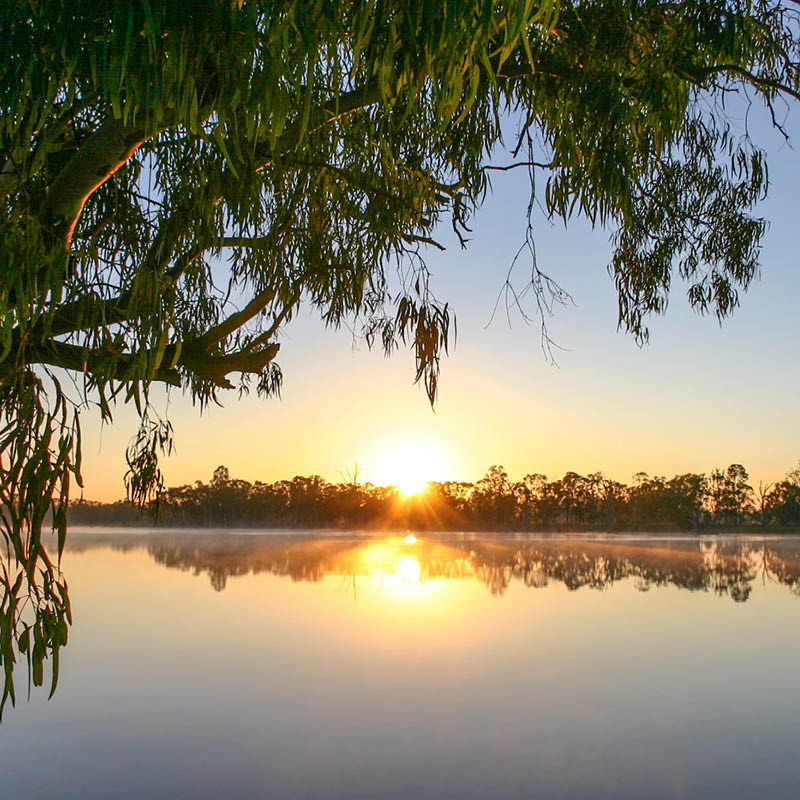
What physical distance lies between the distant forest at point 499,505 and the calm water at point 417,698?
27741 mm

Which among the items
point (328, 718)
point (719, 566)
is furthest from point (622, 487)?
point (328, 718)

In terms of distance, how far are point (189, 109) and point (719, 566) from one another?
10775 mm

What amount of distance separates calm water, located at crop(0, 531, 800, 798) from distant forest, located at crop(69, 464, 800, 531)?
91.0ft

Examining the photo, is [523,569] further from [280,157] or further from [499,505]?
[499,505]

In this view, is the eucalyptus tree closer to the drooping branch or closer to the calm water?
the drooping branch

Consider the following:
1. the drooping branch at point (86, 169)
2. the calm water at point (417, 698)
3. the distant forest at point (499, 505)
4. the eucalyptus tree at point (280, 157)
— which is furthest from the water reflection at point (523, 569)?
the distant forest at point (499, 505)

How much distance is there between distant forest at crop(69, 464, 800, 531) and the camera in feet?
113

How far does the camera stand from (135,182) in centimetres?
210

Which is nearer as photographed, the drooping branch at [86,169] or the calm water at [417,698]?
the drooping branch at [86,169]

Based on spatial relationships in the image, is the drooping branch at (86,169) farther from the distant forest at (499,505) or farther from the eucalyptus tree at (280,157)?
the distant forest at (499,505)

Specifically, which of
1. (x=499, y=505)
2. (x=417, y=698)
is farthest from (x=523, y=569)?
(x=499, y=505)

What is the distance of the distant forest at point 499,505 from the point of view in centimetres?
3438

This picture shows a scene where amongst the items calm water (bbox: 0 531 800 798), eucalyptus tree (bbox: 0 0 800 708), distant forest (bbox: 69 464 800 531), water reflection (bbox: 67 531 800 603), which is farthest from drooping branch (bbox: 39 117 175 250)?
distant forest (bbox: 69 464 800 531)

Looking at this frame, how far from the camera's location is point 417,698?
3.47 meters
